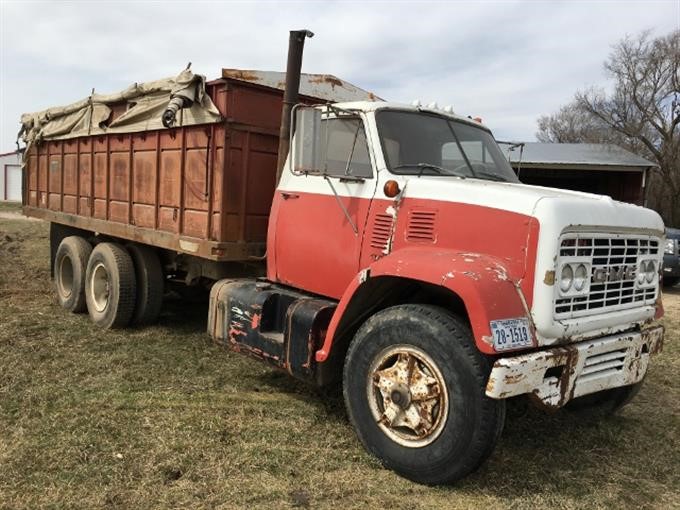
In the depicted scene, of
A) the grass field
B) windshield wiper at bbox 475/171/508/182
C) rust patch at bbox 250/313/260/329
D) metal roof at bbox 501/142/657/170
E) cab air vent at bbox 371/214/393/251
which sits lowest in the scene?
the grass field

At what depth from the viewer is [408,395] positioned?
355 cm

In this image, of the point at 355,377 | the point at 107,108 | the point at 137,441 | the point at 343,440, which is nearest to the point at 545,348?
the point at 355,377

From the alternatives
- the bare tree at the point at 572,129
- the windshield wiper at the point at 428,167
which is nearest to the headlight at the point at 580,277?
the windshield wiper at the point at 428,167

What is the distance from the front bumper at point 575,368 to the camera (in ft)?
10.3

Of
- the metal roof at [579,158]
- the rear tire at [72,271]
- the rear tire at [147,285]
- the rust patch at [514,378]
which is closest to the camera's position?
the rust patch at [514,378]

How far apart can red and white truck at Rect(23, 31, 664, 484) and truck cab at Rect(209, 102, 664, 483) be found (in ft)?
0.04

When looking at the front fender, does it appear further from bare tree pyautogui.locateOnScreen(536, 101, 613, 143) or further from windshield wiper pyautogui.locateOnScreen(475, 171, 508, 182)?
bare tree pyautogui.locateOnScreen(536, 101, 613, 143)

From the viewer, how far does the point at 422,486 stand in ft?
11.5

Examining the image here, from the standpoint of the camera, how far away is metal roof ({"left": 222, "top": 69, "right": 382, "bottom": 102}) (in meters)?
5.42

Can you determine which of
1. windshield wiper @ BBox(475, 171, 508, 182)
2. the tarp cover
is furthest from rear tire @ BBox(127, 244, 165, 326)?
windshield wiper @ BBox(475, 171, 508, 182)

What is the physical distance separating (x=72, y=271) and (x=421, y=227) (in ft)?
18.9

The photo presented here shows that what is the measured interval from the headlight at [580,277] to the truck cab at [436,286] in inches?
0.4

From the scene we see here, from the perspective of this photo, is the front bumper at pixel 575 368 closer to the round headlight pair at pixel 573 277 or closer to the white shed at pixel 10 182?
the round headlight pair at pixel 573 277

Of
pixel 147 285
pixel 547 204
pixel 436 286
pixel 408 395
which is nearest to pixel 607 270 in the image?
pixel 547 204
